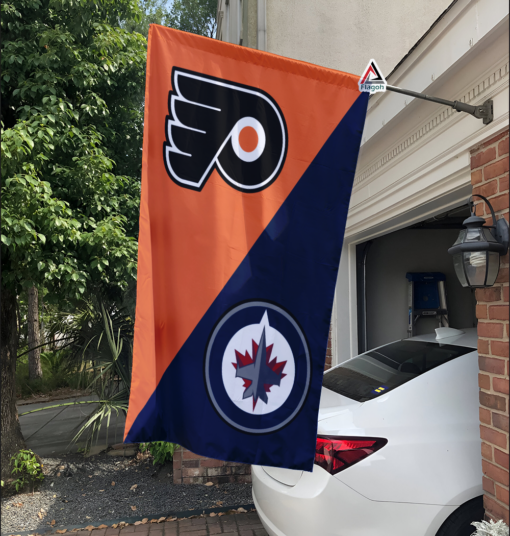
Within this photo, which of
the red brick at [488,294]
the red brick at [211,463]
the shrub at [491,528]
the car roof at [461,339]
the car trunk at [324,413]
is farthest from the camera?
the red brick at [211,463]

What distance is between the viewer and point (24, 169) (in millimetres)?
4688

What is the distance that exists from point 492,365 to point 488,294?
1.28 ft

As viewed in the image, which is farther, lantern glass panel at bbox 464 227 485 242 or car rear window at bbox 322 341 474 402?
car rear window at bbox 322 341 474 402

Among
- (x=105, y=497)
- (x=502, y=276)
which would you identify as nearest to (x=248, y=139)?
(x=502, y=276)

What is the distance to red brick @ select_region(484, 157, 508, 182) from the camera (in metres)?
2.62

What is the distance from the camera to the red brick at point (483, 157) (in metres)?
2.75

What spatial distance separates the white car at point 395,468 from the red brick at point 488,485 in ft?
0.30

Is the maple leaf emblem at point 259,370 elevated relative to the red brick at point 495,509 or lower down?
elevated

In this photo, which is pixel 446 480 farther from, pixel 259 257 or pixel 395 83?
pixel 395 83

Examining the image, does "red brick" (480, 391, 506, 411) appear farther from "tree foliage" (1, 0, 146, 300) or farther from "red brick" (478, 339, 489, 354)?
"tree foliage" (1, 0, 146, 300)

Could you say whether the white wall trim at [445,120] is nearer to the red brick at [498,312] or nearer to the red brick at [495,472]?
the red brick at [498,312]

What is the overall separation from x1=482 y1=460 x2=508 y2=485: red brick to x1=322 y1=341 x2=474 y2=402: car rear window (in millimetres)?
631

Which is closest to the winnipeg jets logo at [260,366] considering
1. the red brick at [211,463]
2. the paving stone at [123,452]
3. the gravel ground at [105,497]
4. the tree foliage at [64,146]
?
the gravel ground at [105,497]

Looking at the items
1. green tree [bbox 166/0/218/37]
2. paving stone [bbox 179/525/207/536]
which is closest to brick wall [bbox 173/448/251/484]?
paving stone [bbox 179/525/207/536]
